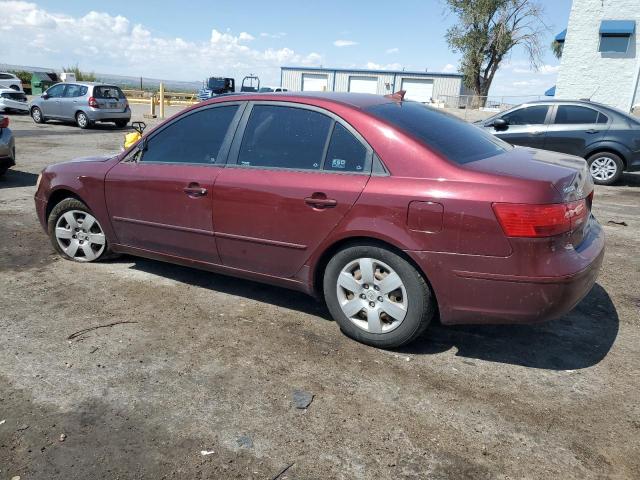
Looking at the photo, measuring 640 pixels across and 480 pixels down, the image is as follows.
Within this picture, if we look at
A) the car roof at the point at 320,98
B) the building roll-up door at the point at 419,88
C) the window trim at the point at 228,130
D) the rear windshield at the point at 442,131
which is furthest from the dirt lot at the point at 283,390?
the building roll-up door at the point at 419,88

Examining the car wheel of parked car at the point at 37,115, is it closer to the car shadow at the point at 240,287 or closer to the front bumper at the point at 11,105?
the front bumper at the point at 11,105

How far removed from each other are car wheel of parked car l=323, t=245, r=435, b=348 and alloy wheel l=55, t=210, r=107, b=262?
Result: 2.52m

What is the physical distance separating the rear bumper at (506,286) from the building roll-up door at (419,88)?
52.4m

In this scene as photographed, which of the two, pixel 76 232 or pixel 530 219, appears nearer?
pixel 530 219

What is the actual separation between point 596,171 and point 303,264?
865 cm

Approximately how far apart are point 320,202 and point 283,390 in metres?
1.22

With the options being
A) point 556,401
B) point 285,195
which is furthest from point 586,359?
point 285,195

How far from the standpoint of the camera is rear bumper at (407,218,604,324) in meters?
2.93

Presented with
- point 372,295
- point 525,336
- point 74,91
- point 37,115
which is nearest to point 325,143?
point 372,295

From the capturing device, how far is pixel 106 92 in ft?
62.7

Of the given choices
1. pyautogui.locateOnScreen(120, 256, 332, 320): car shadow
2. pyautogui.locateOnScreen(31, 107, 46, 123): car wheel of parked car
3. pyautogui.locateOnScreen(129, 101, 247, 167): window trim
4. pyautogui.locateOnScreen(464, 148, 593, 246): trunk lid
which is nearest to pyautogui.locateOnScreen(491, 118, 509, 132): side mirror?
pyautogui.locateOnScreen(464, 148, 593, 246): trunk lid

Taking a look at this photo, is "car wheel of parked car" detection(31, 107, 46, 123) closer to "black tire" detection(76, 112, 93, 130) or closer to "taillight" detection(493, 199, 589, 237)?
"black tire" detection(76, 112, 93, 130)

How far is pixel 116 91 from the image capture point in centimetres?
1950

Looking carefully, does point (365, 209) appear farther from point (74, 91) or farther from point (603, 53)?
point (603, 53)
